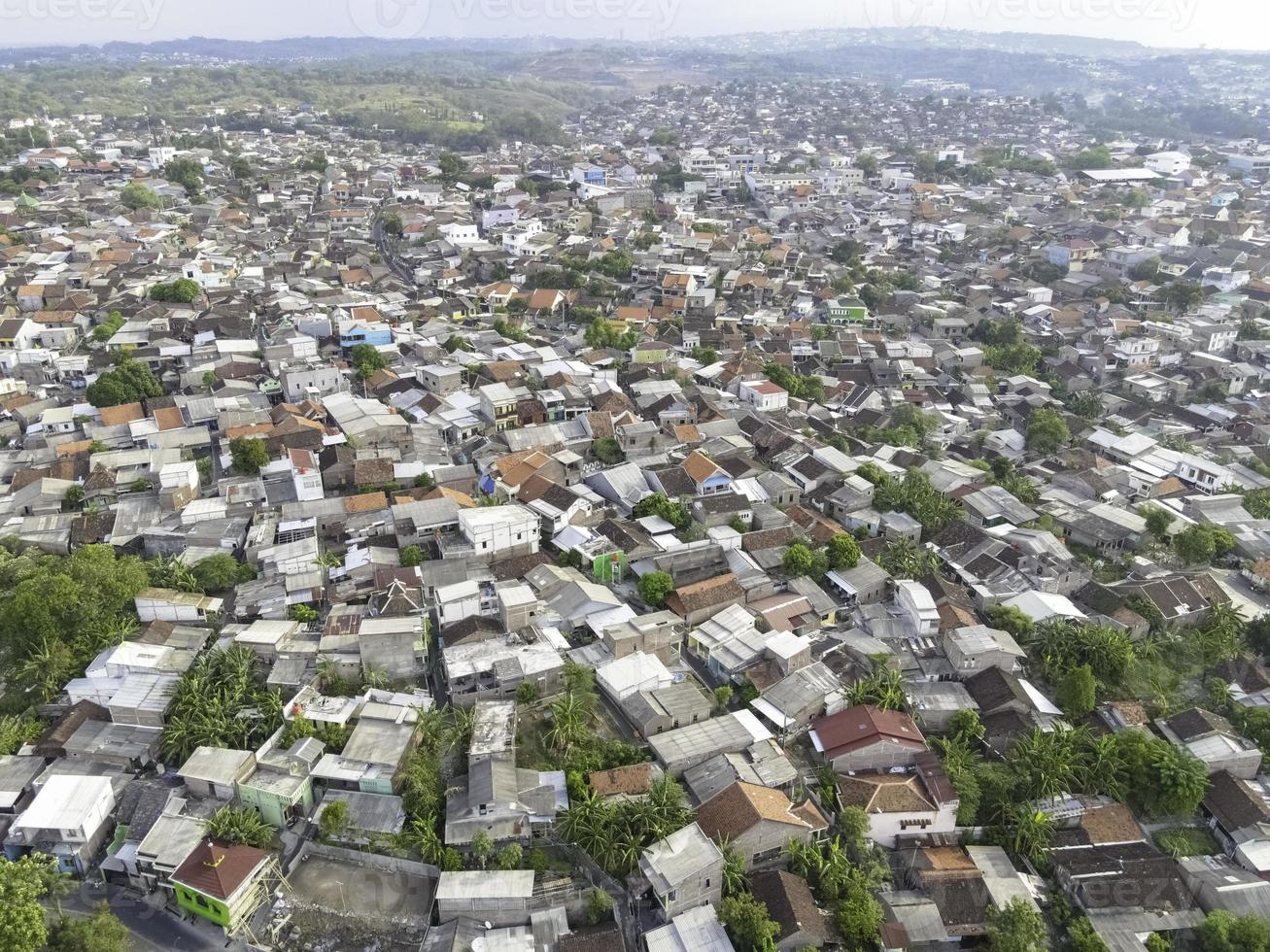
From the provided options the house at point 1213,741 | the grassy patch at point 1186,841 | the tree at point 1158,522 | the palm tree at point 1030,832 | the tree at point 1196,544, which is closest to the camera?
the palm tree at point 1030,832

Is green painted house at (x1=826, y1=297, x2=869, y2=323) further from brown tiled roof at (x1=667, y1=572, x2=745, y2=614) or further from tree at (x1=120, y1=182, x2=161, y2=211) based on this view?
tree at (x1=120, y1=182, x2=161, y2=211)

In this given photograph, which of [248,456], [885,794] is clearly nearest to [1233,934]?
[885,794]

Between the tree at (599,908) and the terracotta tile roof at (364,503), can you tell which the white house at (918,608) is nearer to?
the tree at (599,908)

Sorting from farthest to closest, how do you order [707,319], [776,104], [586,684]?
[776,104] < [707,319] < [586,684]

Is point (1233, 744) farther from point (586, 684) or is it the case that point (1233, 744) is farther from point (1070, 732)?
point (586, 684)

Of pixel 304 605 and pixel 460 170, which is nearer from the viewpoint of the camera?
pixel 304 605

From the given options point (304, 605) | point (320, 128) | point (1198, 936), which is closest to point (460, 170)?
point (320, 128)

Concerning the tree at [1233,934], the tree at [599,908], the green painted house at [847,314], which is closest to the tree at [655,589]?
the tree at [599,908]
